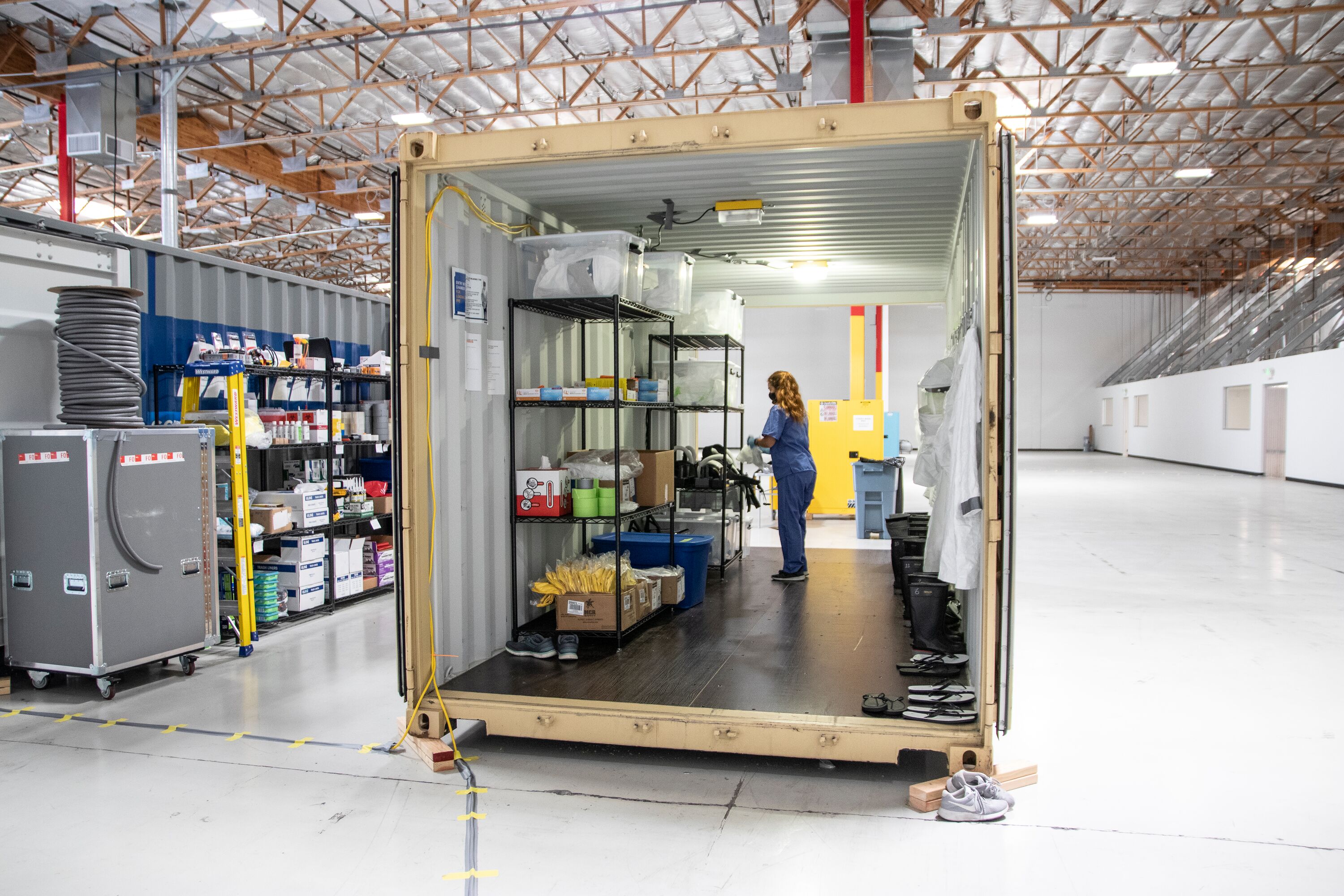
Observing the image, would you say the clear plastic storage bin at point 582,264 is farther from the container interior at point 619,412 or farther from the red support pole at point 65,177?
the red support pole at point 65,177

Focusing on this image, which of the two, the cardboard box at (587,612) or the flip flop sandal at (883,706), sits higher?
the cardboard box at (587,612)

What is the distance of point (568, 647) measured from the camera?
4590 mm

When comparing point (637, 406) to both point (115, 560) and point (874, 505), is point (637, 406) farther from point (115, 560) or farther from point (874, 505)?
point (874, 505)

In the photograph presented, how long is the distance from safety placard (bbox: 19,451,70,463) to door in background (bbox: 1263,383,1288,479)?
2088 cm

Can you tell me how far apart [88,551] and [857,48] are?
27.6 feet

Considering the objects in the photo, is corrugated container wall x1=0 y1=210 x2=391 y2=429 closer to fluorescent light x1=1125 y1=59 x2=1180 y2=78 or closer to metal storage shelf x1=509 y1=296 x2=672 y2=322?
metal storage shelf x1=509 y1=296 x2=672 y2=322

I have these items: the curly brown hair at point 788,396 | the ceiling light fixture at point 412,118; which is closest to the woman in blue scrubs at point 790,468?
the curly brown hair at point 788,396

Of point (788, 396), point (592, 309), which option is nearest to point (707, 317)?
point (788, 396)

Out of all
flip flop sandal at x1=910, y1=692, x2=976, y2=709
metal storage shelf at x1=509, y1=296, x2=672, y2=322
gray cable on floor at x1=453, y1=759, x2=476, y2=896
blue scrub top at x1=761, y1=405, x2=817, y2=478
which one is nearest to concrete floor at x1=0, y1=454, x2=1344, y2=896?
gray cable on floor at x1=453, y1=759, x2=476, y2=896

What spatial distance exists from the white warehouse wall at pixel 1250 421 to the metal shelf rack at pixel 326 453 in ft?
53.6

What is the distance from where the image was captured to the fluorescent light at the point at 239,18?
8812mm

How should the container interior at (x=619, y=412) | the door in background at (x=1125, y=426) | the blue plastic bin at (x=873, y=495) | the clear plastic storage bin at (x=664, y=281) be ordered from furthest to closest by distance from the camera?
the door in background at (x=1125, y=426)
the blue plastic bin at (x=873, y=495)
the clear plastic storage bin at (x=664, y=281)
the container interior at (x=619, y=412)

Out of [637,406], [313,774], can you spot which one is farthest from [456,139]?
[313,774]

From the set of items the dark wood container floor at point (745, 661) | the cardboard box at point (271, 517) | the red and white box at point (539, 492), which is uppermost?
the red and white box at point (539, 492)
